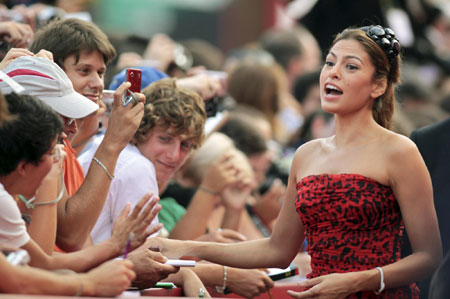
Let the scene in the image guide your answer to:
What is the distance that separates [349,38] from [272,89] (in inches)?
148

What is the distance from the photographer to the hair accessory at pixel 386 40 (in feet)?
12.2

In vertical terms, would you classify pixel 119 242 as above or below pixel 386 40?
below

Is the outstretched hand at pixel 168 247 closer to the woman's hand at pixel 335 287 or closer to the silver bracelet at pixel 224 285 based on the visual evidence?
the silver bracelet at pixel 224 285

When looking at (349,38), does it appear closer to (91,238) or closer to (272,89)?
(91,238)

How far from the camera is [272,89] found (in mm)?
7535

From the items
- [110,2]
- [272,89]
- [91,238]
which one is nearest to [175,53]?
[272,89]

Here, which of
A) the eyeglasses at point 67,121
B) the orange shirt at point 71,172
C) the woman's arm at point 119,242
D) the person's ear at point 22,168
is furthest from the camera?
the orange shirt at point 71,172

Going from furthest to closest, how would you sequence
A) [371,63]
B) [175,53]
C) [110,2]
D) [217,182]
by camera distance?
[110,2] < [175,53] < [217,182] < [371,63]

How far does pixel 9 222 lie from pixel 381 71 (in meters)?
1.72

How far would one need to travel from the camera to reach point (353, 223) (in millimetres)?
3555

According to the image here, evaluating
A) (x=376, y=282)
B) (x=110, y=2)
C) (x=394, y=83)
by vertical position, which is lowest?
(x=110, y=2)

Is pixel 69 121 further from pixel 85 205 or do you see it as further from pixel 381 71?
pixel 381 71

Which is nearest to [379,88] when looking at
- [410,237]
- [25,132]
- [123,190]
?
[410,237]

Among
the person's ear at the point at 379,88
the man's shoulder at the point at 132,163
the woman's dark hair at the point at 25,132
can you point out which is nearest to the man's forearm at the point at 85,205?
the man's shoulder at the point at 132,163
